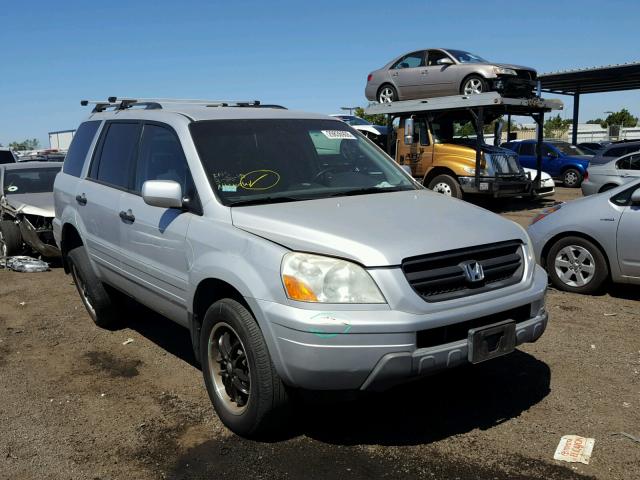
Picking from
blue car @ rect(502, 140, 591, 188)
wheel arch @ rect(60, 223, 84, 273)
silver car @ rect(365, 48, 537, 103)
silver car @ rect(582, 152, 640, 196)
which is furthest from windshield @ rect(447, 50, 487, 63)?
wheel arch @ rect(60, 223, 84, 273)

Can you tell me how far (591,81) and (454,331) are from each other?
100 ft

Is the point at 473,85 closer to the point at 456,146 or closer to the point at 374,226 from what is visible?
the point at 456,146

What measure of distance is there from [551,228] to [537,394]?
317cm

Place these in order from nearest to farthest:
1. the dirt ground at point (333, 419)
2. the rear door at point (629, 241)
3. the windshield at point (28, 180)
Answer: the dirt ground at point (333, 419), the rear door at point (629, 241), the windshield at point (28, 180)

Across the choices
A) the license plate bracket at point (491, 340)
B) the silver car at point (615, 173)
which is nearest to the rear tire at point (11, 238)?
the license plate bracket at point (491, 340)

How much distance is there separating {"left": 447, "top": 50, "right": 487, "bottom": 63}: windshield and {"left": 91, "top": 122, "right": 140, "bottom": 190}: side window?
10949 millimetres

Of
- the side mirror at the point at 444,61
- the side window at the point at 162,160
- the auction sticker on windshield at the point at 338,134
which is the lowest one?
the side window at the point at 162,160

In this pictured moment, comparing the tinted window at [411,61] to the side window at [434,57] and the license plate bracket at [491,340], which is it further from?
the license plate bracket at [491,340]

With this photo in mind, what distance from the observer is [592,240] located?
664 centimetres

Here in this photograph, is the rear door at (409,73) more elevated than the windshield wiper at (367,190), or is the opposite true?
the rear door at (409,73)

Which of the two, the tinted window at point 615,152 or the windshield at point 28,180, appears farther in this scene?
the tinted window at point 615,152

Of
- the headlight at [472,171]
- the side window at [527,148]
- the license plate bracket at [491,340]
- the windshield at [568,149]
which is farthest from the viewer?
the windshield at [568,149]

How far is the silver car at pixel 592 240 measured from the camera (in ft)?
20.7

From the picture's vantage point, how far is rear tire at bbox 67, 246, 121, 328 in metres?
5.66
